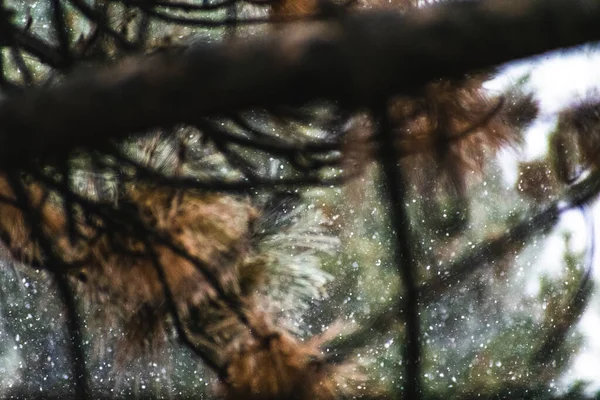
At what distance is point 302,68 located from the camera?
412mm

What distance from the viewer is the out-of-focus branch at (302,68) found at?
1.36 feet

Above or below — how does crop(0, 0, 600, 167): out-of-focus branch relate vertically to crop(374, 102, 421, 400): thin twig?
above

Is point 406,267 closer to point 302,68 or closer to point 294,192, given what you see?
point 302,68

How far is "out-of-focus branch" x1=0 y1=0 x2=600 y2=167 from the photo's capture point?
0.41 metres

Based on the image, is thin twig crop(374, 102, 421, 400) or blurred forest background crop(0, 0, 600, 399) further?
blurred forest background crop(0, 0, 600, 399)

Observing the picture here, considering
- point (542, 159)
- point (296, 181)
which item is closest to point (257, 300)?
point (296, 181)

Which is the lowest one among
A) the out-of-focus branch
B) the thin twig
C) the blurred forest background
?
the thin twig

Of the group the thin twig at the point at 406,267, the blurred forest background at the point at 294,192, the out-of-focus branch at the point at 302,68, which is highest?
the blurred forest background at the point at 294,192

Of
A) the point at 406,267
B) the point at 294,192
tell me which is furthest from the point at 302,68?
the point at 294,192

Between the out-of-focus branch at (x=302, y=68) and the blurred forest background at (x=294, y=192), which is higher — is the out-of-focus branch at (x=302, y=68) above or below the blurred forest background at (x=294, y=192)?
below

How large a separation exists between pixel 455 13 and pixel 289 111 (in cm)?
40

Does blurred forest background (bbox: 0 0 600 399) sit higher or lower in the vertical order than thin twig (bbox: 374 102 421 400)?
higher

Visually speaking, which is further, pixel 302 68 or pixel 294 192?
pixel 294 192

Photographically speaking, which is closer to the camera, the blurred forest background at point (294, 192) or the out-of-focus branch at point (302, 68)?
the out-of-focus branch at point (302, 68)
